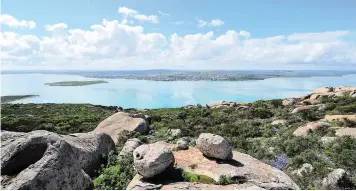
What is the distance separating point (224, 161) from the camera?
14.8 metres

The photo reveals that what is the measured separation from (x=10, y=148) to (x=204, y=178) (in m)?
7.23

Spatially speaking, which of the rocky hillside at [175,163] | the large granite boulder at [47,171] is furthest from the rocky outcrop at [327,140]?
the large granite boulder at [47,171]

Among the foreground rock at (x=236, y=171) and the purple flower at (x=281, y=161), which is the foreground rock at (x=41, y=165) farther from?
the purple flower at (x=281, y=161)

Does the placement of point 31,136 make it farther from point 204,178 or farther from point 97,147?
point 204,178

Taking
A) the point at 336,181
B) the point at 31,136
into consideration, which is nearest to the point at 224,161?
the point at 336,181

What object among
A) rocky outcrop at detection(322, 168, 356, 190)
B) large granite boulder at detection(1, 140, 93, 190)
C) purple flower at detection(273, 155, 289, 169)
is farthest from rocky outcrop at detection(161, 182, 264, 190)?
purple flower at detection(273, 155, 289, 169)


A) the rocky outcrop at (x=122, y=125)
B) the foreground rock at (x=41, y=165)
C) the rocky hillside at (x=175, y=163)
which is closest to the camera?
the foreground rock at (x=41, y=165)

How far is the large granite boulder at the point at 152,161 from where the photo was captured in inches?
500

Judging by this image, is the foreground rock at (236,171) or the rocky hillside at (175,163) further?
the foreground rock at (236,171)

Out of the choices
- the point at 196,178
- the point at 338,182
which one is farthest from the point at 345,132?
the point at 196,178

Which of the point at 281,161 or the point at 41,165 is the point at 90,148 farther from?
the point at 281,161

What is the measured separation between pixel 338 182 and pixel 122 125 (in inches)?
766

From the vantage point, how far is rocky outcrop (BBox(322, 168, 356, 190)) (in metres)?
14.7

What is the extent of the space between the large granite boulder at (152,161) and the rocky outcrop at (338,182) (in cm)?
721
